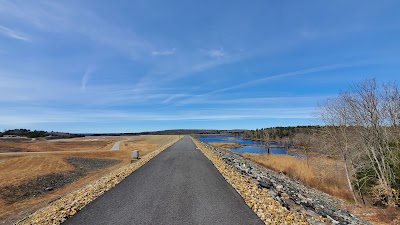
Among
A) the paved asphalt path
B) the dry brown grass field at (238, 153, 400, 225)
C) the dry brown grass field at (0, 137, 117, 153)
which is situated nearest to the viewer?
the paved asphalt path

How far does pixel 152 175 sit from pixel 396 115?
53.2ft

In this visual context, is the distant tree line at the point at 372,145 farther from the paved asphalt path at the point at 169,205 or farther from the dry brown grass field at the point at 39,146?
the dry brown grass field at the point at 39,146

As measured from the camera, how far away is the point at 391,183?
56.1 ft

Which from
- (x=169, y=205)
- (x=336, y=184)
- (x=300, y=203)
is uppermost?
(x=169, y=205)

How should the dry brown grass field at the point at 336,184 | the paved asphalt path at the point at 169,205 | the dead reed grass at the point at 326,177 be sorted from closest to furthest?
the paved asphalt path at the point at 169,205
the dry brown grass field at the point at 336,184
the dead reed grass at the point at 326,177

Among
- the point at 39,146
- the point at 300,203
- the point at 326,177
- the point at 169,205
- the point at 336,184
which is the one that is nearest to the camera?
the point at 169,205

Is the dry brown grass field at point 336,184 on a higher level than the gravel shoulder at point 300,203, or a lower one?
lower

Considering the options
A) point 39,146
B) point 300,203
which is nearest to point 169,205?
point 300,203

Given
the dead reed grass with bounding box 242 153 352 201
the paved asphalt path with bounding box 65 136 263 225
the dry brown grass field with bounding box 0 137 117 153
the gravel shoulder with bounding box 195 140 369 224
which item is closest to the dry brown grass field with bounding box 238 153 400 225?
the dead reed grass with bounding box 242 153 352 201

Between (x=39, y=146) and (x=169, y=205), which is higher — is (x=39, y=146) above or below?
above

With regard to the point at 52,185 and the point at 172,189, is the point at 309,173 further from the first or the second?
the point at 52,185

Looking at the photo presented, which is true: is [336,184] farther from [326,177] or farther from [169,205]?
[169,205]

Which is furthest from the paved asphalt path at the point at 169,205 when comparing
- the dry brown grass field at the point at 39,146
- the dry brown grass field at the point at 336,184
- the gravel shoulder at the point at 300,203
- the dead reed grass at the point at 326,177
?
the dry brown grass field at the point at 39,146

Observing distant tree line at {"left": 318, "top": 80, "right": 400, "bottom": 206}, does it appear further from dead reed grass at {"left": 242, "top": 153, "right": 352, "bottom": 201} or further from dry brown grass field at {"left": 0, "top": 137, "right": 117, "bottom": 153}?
dry brown grass field at {"left": 0, "top": 137, "right": 117, "bottom": 153}
